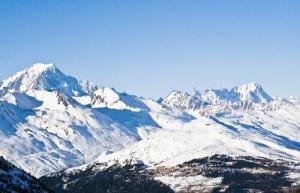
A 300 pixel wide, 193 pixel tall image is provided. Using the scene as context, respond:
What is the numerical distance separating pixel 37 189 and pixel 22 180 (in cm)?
482

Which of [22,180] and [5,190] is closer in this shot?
[5,190]

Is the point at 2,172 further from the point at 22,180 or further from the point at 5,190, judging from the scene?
the point at 5,190

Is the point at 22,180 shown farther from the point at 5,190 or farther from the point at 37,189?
the point at 5,190

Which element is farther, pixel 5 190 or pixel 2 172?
pixel 2 172

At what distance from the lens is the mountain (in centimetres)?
17275

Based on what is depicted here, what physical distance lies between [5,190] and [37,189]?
65.9 feet

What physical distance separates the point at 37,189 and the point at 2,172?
9.83 meters

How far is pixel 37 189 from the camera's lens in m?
186

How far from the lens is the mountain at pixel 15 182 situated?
172750 millimetres

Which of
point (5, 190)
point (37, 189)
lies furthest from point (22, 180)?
point (5, 190)

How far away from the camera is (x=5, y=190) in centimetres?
16625

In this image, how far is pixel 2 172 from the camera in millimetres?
183500

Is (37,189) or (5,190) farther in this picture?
(37,189)

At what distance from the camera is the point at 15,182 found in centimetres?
18125
